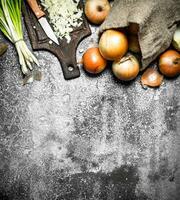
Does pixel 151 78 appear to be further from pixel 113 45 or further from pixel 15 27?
pixel 15 27

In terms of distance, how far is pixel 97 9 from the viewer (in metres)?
1.82

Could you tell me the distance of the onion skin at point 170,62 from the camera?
5.87 feet

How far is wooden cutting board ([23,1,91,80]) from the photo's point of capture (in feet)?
6.16

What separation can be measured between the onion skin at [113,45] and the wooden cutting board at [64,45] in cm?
15

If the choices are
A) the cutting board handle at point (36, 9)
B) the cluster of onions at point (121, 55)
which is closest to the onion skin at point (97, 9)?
the cluster of onions at point (121, 55)

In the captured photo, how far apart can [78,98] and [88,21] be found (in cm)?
35

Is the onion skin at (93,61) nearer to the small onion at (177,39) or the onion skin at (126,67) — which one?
the onion skin at (126,67)

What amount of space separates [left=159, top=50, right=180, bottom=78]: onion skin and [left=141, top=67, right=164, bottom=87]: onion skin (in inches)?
1.7

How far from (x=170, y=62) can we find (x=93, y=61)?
332 mm

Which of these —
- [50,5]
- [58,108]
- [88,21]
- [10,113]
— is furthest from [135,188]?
[50,5]

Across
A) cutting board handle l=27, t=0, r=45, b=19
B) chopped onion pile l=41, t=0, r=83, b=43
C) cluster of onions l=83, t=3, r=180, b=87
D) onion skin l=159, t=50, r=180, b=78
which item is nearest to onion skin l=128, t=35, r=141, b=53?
cluster of onions l=83, t=3, r=180, b=87

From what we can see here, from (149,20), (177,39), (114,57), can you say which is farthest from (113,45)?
(177,39)

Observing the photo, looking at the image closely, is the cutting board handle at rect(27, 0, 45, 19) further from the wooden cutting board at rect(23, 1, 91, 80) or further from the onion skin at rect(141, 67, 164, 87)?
the onion skin at rect(141, 67, 164, 87)

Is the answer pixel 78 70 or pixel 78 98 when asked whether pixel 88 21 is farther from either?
pixel 78 98
